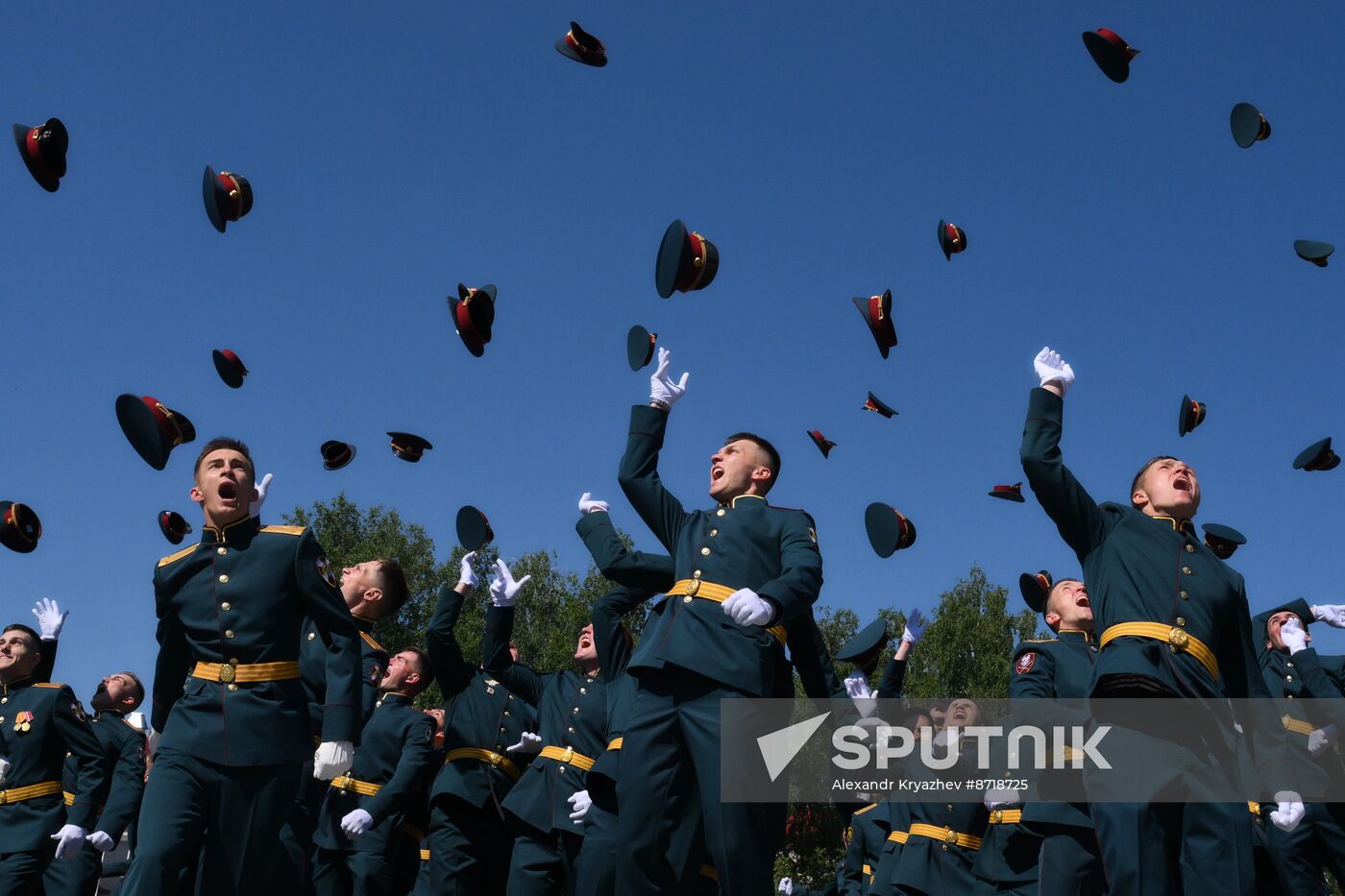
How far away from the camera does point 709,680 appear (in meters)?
6.21

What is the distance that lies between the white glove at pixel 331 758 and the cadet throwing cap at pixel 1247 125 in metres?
7.77

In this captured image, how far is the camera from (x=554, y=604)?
1982 inches

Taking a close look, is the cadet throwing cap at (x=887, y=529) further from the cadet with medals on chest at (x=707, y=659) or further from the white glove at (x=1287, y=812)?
the white glove at (x=1287, y=812)

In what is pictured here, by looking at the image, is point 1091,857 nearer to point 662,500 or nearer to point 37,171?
A: point 662,500

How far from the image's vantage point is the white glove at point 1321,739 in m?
10.9

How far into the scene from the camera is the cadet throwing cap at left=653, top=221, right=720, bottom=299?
26.3 feet

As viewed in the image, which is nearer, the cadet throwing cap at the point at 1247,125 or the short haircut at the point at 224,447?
the short haircut at the point at 224,447

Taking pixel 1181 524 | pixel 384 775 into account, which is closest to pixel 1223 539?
pixel 1181 524

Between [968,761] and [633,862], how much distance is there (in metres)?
5.95

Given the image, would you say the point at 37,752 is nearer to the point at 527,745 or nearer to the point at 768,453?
the point at 527,745

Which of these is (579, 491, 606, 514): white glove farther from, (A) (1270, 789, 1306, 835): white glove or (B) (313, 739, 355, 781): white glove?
(A) (1270, 789, 1306, 835): white glove

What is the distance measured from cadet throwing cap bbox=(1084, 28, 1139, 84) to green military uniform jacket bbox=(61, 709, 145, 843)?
7915mm

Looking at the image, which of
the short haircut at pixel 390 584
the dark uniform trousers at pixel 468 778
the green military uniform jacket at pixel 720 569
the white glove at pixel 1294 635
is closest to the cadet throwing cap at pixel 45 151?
the short haircut at pixel 390 584

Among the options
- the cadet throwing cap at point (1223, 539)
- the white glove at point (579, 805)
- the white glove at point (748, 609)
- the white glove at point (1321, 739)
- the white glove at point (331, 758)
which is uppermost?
the cadet throwing cap at point (1223, 539)
